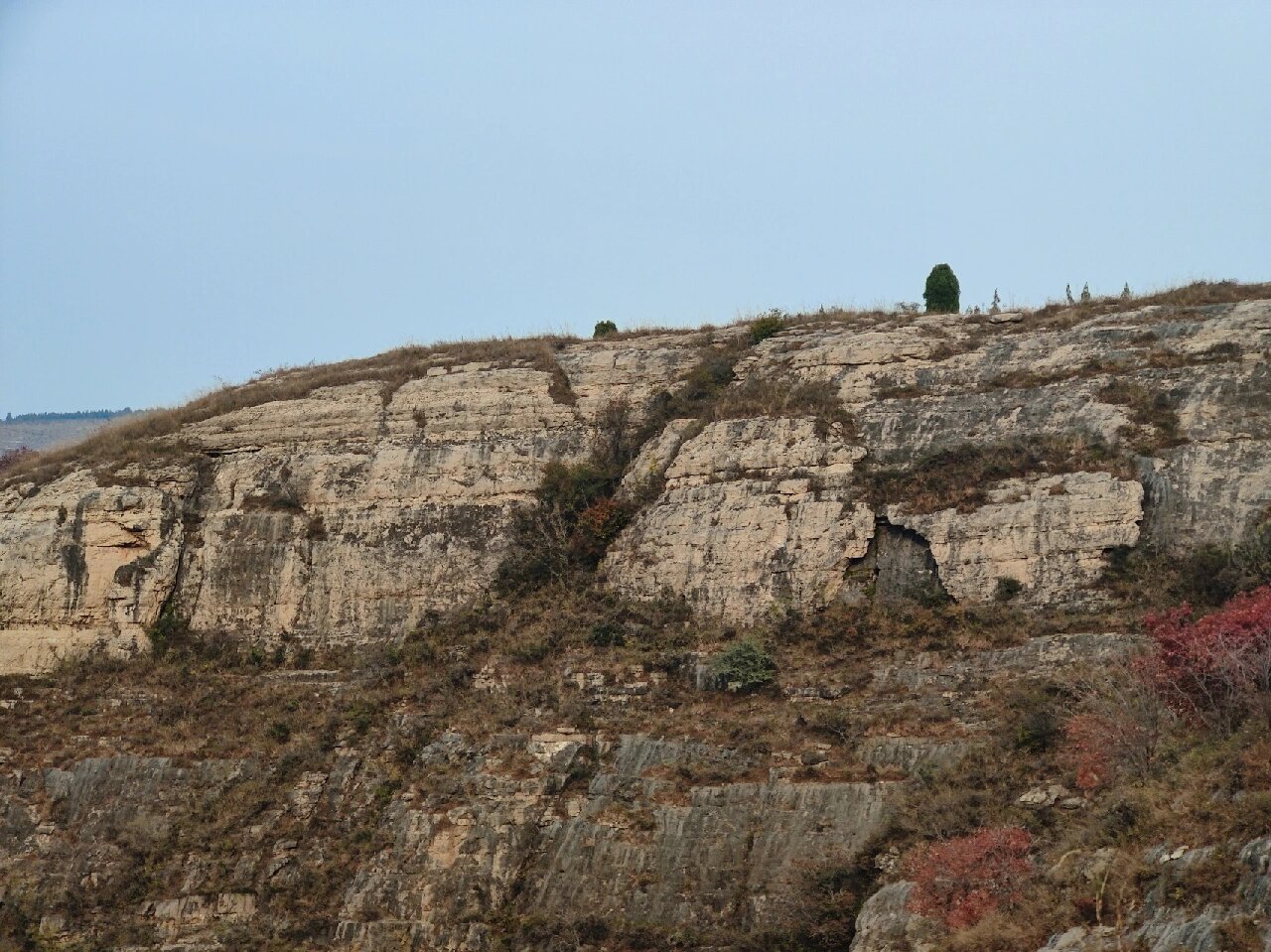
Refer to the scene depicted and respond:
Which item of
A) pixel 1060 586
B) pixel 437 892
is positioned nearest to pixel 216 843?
pixel 437 892

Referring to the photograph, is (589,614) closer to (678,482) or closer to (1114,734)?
(678,482)

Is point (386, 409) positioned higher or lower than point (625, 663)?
higher

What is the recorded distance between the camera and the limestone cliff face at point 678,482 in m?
34.1

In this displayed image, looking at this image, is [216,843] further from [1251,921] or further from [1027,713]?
[1251,921]

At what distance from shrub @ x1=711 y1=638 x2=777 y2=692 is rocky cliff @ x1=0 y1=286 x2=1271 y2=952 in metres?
0.21

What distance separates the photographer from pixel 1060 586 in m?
32.9

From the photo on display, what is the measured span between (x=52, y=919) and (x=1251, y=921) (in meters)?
25.5

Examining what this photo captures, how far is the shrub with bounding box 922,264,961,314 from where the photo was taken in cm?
4491

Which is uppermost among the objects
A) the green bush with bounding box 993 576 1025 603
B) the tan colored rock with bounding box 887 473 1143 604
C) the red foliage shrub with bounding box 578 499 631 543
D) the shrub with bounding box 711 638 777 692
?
the red foliage shrub with bounding box 578 499 631 543

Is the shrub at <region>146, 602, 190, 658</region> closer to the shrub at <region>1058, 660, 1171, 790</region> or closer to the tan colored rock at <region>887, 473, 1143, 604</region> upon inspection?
the tan colored rock at <region>887, 473, 1143, 604</region>

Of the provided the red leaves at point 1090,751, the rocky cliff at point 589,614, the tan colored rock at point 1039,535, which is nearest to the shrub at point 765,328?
the rocky cliff at point 589,614

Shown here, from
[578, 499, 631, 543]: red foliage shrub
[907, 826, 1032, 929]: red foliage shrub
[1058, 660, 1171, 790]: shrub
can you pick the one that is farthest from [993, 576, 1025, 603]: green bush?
[578, 499, 631, 543]: red foliage shrub

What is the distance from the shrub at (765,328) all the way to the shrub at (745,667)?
12.3m

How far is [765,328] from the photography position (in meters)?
43.6
